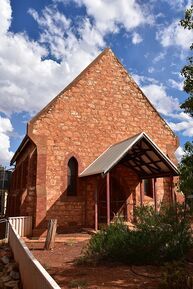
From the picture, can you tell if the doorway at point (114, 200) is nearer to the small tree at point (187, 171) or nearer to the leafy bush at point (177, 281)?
the small tree at point (187, 171)

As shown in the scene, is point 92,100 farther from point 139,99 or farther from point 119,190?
point 119,190

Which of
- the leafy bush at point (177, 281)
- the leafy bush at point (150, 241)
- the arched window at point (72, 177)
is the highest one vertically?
→ the arched window at point (72, 177)

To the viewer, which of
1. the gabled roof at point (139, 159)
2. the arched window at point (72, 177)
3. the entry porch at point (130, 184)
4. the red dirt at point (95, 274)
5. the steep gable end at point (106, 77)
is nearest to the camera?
the red dirt at point (95, 274)

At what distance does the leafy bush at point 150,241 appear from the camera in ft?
28.8

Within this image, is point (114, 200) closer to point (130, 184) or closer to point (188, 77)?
point (130, 184)

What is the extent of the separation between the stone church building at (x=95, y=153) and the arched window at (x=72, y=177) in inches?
2.2

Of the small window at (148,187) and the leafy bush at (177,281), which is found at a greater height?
the small window at (148,187)

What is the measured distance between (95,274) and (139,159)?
32.1ft

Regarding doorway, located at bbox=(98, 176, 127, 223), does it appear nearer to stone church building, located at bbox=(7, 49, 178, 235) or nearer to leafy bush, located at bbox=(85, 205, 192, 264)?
stone church building, located at bbox=(7, 49, 178, 235)

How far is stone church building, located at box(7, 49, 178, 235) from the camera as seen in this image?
15750 mm

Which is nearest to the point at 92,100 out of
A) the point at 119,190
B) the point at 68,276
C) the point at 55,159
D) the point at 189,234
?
the point at 55,159

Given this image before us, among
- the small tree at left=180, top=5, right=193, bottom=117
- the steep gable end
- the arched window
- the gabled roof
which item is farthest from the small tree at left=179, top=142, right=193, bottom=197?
the steep gable end

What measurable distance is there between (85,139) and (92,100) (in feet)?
8.12

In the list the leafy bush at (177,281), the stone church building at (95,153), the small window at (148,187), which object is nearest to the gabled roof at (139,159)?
the stone church building at (95,153)
